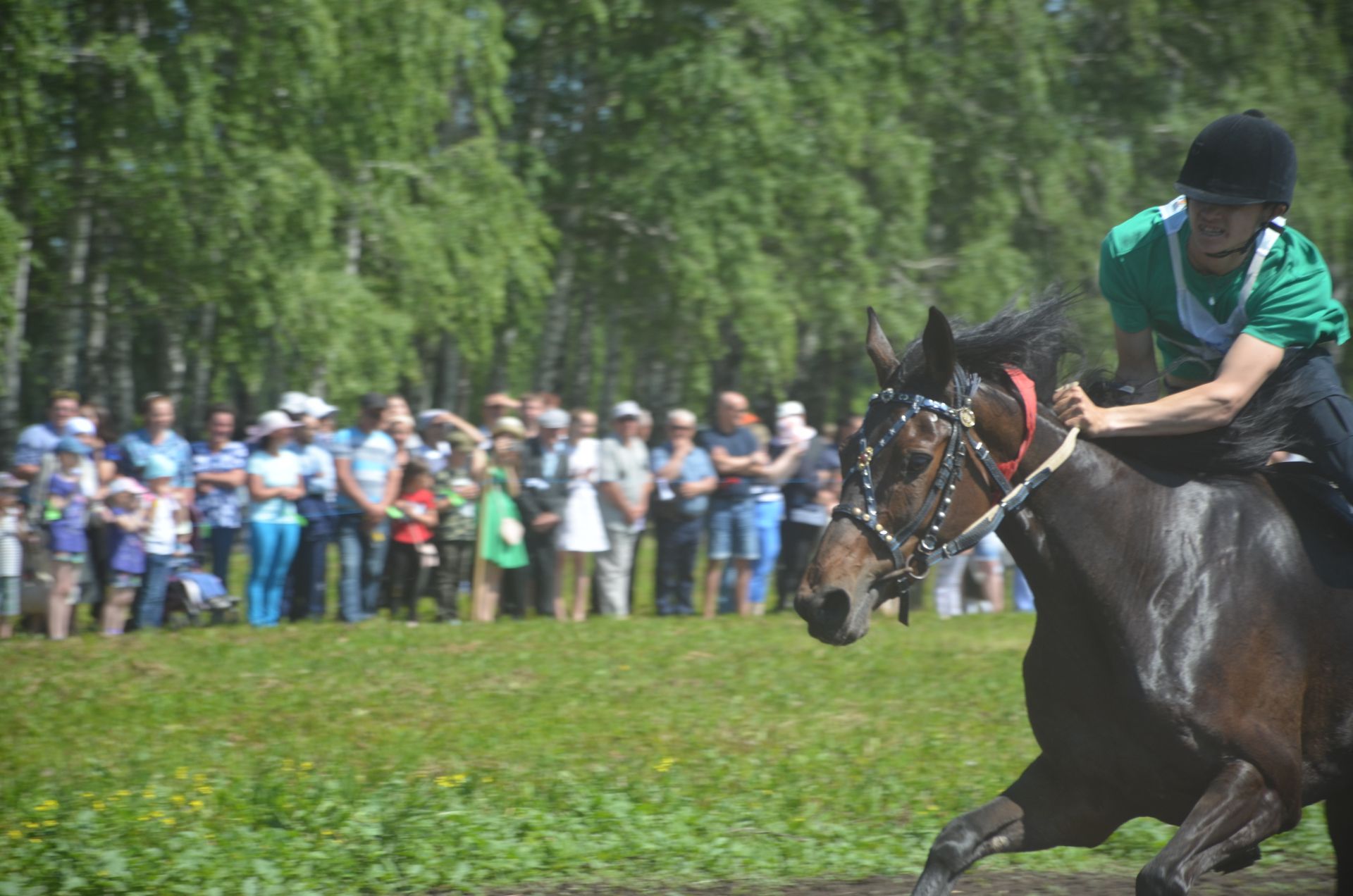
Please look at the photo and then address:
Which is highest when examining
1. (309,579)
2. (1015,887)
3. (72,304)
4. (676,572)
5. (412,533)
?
(72,304)

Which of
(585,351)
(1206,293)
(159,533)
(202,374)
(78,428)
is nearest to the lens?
(1206,293)

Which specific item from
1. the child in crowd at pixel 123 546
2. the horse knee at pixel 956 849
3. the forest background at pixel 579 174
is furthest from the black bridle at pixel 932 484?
the forest background at pixel 579 174

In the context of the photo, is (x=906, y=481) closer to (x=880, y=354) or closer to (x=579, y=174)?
(x=880, y=354)

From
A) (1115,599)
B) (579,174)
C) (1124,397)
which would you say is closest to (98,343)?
(579,174)

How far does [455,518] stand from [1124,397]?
331 inches

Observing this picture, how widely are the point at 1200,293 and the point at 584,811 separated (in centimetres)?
355

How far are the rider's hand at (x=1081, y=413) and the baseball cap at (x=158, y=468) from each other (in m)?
8.62

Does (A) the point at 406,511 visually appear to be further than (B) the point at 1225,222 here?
Yes

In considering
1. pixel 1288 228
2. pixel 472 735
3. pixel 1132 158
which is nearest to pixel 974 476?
pixel 1288 228

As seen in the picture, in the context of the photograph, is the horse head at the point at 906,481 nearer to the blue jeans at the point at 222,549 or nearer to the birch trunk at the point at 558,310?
the blue jeans at the point at 222,549

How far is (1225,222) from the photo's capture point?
163 inches

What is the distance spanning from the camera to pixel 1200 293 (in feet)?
14.2

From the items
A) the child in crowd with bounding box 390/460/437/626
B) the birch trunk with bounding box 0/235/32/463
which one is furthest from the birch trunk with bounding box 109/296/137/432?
the child in crowd with bounding box 390/460/437/626

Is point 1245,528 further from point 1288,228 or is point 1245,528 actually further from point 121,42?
point 121,42
